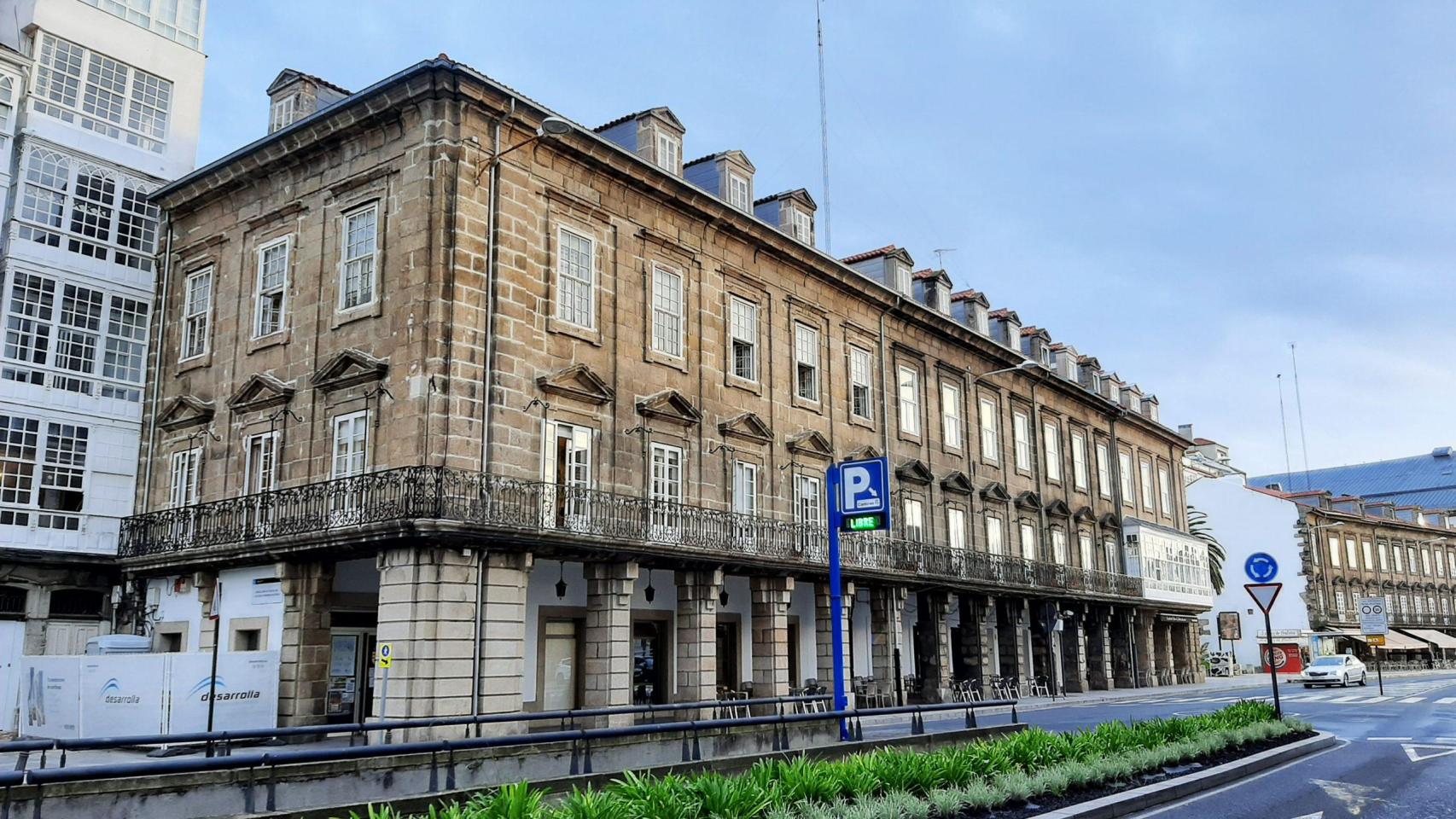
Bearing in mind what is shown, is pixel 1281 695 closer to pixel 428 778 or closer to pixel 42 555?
pixel 428 778

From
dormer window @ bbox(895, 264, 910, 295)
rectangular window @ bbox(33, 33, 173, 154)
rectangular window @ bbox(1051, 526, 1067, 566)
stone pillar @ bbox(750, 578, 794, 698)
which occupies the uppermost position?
rectangular window @ bbox(33, 33, 173, 154)

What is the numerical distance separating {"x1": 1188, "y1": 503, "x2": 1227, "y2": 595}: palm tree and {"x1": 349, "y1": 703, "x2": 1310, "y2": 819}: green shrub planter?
173ft

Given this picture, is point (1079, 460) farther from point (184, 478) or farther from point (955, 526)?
point (184, 478)

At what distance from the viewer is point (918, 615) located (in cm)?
3509

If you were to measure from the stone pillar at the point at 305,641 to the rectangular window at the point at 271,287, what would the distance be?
5684 mm

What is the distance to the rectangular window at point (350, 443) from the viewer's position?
21.0m

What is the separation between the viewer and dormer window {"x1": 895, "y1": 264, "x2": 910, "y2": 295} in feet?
114

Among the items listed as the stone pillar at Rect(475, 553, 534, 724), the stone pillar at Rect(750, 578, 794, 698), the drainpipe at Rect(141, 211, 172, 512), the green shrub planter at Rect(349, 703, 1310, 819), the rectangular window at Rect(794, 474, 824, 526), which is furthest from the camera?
the rectangular window at Rect(794, 474, 824, 526)

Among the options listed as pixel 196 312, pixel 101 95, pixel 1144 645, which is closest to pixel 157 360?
pixel 196 312

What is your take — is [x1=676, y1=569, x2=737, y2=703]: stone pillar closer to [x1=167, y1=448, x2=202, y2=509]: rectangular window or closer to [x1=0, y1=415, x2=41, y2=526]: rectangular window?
[x1=167, y1=448, x2=202, y2=509]: rectangular window

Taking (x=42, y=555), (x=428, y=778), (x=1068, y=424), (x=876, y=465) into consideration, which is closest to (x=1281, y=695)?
(x=1068, y=424)

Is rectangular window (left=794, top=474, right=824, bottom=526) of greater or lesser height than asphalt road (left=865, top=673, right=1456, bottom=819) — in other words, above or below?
above

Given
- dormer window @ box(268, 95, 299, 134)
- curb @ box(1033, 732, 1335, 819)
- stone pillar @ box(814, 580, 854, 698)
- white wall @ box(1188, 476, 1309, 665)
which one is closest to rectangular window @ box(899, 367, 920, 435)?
stone pillar @ box(814, 580, 854, 698)

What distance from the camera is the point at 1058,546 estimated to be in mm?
41906
